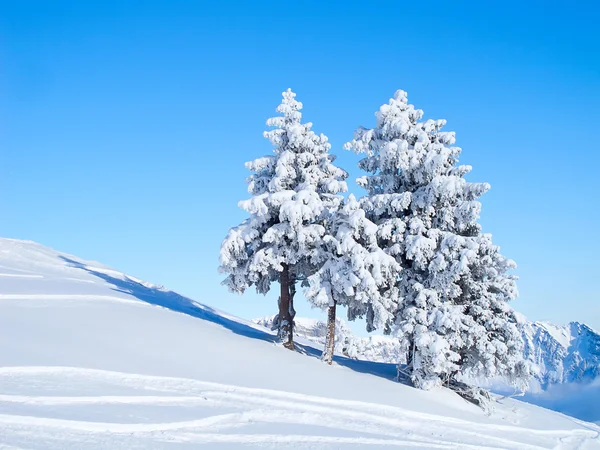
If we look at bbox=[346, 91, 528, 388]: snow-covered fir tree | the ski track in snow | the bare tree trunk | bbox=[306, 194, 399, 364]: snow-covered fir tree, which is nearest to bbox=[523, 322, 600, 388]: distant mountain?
bbox=[346, 91, 528, 388]: snow-covered fir tree

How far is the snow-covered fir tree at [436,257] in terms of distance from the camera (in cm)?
1812

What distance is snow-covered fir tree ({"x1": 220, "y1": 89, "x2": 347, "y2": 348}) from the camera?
19.7 m

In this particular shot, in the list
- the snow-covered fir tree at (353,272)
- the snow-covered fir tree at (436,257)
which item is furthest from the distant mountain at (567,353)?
the snow-covered fir tree at (353,272)

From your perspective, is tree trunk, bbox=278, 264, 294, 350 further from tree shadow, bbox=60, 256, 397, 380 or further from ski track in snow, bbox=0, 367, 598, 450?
ski track in snow, bbox=0, 367, 598, 450

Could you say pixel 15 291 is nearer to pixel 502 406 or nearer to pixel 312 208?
pixel 312 208

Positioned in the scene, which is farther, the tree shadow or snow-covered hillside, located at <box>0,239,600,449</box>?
the tree shadow

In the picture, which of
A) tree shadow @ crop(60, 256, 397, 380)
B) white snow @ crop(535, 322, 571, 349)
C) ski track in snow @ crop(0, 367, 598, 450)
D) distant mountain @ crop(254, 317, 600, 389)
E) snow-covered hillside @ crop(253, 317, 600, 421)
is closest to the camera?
ski track in snow @ crop(0, 367, 598, 450)

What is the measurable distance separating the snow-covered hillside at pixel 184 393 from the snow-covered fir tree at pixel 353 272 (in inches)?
98.4

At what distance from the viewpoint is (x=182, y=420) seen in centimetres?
919

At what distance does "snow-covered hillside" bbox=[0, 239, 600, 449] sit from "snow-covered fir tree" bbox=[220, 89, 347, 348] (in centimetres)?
263

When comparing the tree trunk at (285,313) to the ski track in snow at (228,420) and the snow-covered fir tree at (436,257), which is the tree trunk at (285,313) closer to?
the snow-covered fir tree at (436,257)

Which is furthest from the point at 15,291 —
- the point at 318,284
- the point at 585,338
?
the point at 585,338

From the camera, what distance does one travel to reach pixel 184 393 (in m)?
11.1

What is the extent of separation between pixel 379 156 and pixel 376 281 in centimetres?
554
